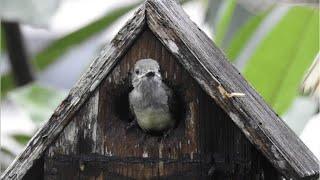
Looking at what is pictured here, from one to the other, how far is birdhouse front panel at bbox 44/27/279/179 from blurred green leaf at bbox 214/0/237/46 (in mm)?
1187

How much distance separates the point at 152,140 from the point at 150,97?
12cm

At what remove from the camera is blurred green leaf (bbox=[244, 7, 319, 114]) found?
354 cm

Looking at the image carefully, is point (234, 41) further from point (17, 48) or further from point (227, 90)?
point (227, 90)

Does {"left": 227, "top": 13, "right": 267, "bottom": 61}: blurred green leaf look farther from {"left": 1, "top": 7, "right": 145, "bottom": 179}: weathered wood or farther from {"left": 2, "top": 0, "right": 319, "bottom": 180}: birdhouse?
{"left": 1, "top": 7, "right": 145, "bottom": 179}: weathered wood

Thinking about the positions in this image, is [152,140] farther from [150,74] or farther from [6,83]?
[6,83]

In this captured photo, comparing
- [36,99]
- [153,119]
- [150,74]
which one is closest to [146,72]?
[150,74]

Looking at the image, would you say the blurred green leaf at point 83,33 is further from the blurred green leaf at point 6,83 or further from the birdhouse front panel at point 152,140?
the birdhouse front panel at point 152,140

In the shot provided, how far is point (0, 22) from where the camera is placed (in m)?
3.96

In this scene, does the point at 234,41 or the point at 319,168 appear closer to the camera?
the point at 319,168

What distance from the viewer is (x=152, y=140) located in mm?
2514

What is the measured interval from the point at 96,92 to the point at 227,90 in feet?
1.14

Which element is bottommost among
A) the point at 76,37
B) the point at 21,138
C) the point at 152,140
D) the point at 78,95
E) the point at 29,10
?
the point at 152,140

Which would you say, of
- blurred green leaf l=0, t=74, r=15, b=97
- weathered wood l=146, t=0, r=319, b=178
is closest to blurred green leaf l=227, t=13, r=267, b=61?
blurred green leaf l=0, t=74, r=15, b=97

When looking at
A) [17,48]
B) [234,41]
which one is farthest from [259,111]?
[17,48]
